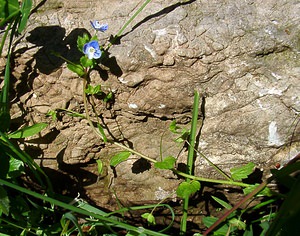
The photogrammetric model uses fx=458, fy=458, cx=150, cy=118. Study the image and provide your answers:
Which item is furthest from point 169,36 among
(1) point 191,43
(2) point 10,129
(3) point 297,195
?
(3) point 297,195

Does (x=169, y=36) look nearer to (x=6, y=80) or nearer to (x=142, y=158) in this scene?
(x=142, y=158)

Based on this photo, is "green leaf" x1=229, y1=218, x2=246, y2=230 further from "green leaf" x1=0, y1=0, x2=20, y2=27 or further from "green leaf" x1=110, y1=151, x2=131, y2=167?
"green leaf" x1=0, y1=0, x2=20, y2=27

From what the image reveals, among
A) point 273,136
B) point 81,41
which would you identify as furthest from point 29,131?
point 273,136

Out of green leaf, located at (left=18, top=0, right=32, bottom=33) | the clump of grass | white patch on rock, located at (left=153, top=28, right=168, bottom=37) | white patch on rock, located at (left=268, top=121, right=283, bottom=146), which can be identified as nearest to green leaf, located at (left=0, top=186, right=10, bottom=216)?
the clump of grass

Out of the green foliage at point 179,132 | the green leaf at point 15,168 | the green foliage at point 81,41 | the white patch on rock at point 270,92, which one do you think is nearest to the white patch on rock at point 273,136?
the white patch on rock at point 270,92

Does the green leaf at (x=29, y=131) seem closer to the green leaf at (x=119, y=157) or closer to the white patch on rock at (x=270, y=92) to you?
the green leaf at (x=119, y=157)
